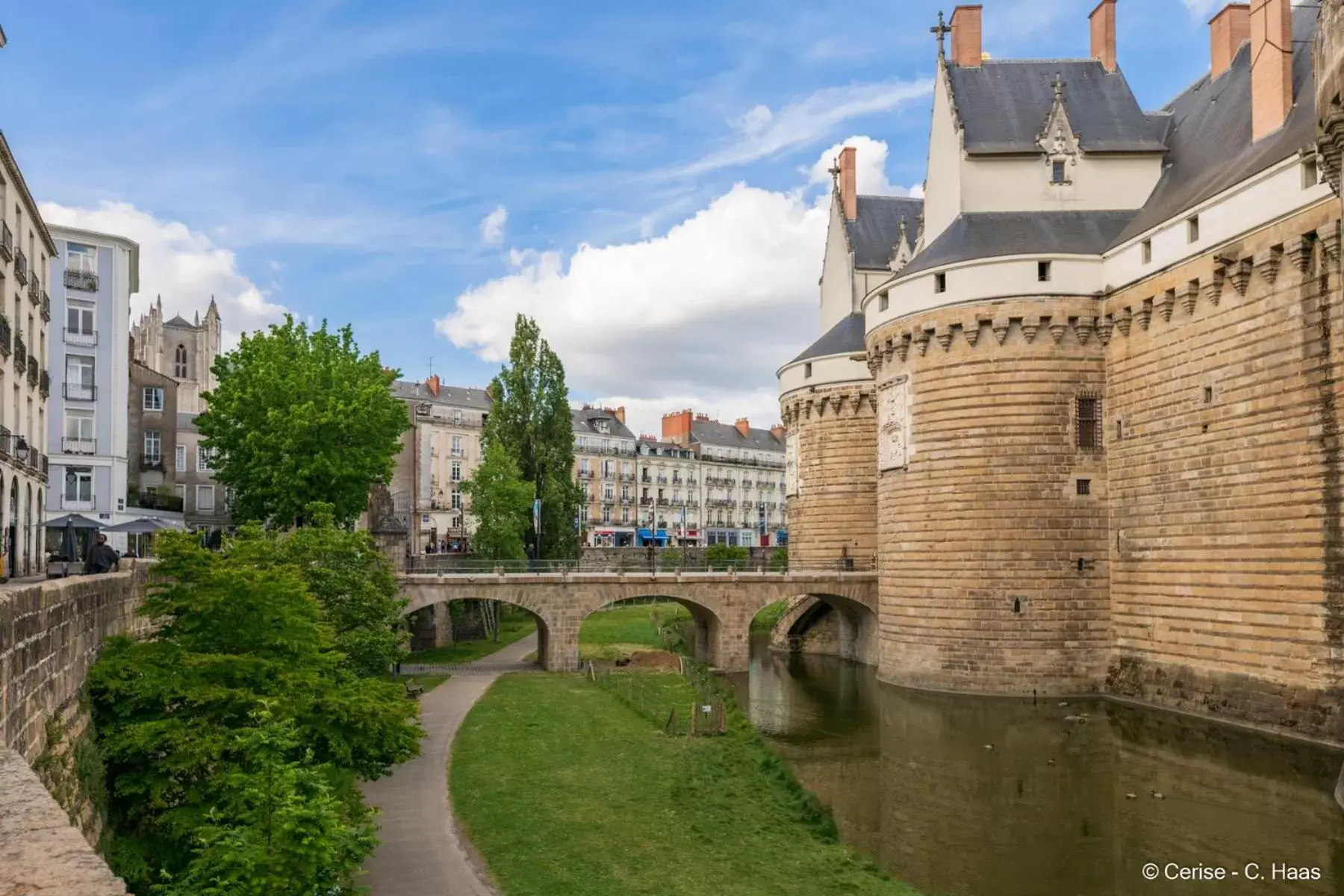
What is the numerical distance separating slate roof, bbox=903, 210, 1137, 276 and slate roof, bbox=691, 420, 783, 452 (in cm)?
6270

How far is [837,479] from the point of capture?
46.9 meters

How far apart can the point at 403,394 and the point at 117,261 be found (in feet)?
115

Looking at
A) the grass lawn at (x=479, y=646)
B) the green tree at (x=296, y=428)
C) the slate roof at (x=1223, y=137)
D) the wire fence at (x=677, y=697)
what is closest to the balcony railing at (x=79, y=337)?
the green tree at (x=296, y=428)

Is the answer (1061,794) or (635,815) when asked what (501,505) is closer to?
(635,815)

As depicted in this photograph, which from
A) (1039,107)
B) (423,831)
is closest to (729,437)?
(1039,107)

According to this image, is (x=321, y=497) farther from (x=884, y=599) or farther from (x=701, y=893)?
(x=701, y=893)

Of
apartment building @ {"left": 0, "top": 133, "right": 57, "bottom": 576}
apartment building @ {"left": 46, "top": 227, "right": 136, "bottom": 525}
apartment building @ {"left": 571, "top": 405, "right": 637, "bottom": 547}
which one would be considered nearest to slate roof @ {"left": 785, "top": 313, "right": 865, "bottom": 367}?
apartment building @ {"left": 46, "top": 227, "right": 136, "bottom": 525}

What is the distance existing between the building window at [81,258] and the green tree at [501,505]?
1851cm

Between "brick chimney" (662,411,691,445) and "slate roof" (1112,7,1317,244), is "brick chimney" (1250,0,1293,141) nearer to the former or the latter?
"slate roof" (1112,7,1317,244)

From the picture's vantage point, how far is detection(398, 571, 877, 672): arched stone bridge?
130 feet

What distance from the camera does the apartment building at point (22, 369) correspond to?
2736 cm

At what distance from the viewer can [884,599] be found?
3762cm

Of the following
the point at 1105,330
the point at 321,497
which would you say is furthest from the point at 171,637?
the point at 1105,330

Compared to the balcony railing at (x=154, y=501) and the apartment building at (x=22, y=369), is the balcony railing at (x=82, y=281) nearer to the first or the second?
the apartment building at (x=22, y=369)
